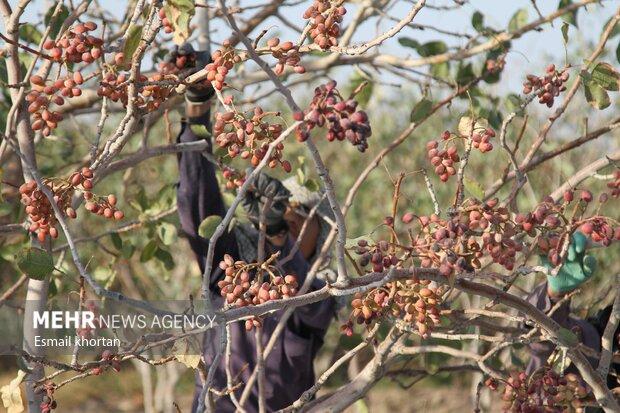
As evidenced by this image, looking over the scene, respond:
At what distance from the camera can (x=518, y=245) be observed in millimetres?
1654

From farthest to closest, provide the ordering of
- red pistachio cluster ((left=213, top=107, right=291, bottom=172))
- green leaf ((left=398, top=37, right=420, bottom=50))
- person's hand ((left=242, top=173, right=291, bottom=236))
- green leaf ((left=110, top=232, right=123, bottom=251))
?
1. green leaf ((left=398, top=37, right=420, bottom=50))
2. green leaf ((left=110, top=232, right=123, bottom=251))
3. person's hand ((left=242, top=173, right=291, bottom=236))
4. red pistachio cluster ((left=213, top=107, right=291, bottom=172))

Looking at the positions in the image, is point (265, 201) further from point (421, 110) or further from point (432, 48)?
point (432, 48)

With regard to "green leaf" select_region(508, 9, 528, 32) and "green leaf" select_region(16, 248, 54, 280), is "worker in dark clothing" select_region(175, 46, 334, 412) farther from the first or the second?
"green leaf" select_region(508, 9, 528, 32)

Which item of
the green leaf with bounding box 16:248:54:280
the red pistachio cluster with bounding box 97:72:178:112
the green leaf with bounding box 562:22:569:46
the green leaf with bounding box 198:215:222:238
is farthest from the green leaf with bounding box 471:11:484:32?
the green leaf with bounding box 16:248:54:280

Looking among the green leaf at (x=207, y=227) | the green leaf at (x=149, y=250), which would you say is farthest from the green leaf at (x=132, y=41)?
the green leaf at (x=149, y=250)

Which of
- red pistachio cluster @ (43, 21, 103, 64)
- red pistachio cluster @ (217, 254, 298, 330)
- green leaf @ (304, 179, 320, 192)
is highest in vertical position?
red pistachio cluster @ (43, 21, 103, 64)

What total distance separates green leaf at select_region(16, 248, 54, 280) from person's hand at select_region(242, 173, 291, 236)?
721 millimetres

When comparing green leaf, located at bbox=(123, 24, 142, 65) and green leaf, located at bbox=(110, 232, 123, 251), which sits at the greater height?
green leaf, located at bbox=(123, 24, 142, 65)

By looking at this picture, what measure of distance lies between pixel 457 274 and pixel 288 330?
117 cm

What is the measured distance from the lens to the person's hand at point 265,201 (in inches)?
96.2

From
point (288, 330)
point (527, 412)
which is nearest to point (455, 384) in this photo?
point (288, 330)

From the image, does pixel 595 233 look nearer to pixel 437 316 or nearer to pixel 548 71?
pixel 437 316

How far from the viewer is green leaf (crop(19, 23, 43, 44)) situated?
9.17 ft

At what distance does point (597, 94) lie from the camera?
2.07 m
